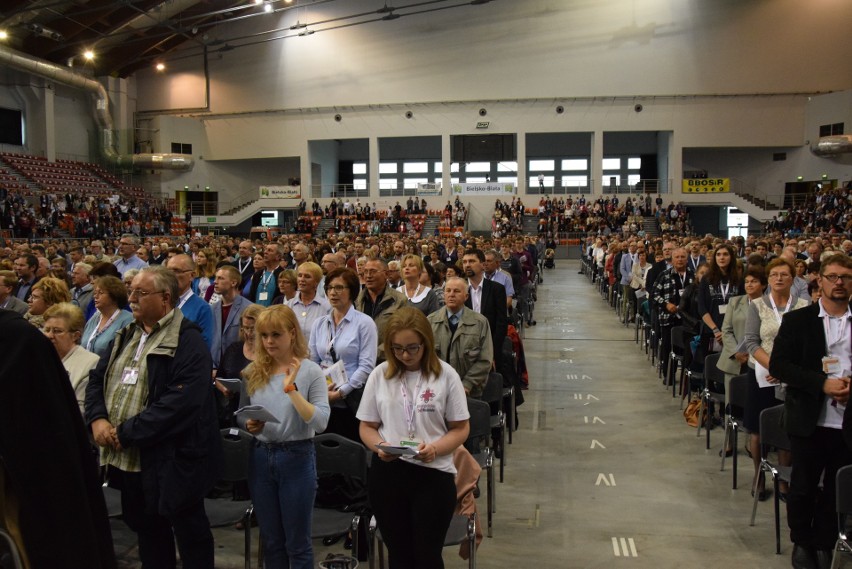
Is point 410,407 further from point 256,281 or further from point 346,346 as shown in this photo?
point 256,281

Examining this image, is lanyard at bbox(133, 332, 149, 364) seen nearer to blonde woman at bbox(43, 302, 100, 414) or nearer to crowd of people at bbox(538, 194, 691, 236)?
blonde woman at bbox(43, 302, 100, 414)

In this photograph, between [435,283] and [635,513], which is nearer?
[635,513]

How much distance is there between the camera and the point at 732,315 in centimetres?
526

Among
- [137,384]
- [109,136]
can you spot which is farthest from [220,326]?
[109,136]

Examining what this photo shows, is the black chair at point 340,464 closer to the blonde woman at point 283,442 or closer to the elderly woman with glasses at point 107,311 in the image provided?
the blonde woman at point 283,442

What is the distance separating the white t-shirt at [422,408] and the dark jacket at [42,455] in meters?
1.42

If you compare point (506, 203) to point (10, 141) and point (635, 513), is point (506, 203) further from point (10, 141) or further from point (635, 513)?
point (635, 513)

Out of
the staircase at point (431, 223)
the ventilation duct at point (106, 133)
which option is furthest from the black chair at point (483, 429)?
the ventilation duct at point (106, 133)

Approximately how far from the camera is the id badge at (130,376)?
288cm

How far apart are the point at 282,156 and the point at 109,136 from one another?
794 centimetres

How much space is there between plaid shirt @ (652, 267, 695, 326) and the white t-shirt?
5.33 meters


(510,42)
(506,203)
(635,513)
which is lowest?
(635,513)

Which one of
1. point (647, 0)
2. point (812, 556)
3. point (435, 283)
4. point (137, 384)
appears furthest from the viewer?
point (647, 0)

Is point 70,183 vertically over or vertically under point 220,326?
over
